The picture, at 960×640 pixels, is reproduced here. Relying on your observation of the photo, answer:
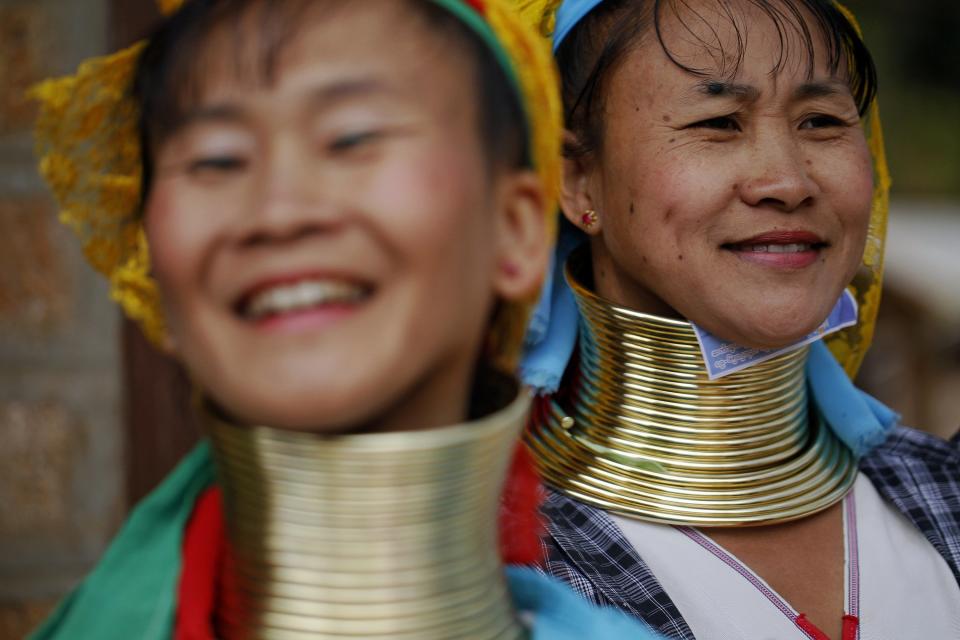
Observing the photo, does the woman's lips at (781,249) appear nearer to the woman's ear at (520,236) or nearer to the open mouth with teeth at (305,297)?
the woman's ear at (520,236)

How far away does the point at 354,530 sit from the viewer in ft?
3.73

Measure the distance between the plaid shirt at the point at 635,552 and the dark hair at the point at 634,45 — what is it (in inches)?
26.5

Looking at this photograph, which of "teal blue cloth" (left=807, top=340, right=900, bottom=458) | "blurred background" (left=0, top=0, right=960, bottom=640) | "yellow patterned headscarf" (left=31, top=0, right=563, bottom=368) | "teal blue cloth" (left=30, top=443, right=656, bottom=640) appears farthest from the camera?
"blurred background" (left=0, top=0, right=960, bottom=640)

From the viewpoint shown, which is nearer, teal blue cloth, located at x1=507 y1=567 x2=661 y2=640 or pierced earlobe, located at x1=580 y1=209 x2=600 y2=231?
teal blue cloth, located at x1=507 y1=567 x2=661 y2=640

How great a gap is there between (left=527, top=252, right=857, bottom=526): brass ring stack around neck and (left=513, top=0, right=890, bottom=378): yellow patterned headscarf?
14.9 inches

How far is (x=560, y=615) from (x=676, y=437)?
0.66m

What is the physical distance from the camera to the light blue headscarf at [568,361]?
2.02 metres

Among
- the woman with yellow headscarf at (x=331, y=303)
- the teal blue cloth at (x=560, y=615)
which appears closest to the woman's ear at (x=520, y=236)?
the woman with yellow headscarf at (x=331, y=303)

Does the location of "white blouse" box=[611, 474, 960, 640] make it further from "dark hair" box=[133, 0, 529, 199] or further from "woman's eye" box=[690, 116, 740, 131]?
"dark hair" box=[133, 0, 529, 199]

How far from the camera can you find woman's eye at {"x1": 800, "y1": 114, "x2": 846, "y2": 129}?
1927 mm

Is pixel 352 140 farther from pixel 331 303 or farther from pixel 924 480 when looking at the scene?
pixel 924 480

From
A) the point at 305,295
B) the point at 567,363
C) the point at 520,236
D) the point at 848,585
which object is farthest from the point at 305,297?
the point at 848,585

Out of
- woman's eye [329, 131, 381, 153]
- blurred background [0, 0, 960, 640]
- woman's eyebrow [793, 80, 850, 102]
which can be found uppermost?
A: woman's eye [329, 131, 381, 153]

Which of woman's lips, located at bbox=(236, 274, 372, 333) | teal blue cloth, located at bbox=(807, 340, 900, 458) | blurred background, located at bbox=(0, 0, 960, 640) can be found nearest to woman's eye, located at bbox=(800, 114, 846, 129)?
teal blue cloth, located at bbox=(807, 340, 900, 458)
